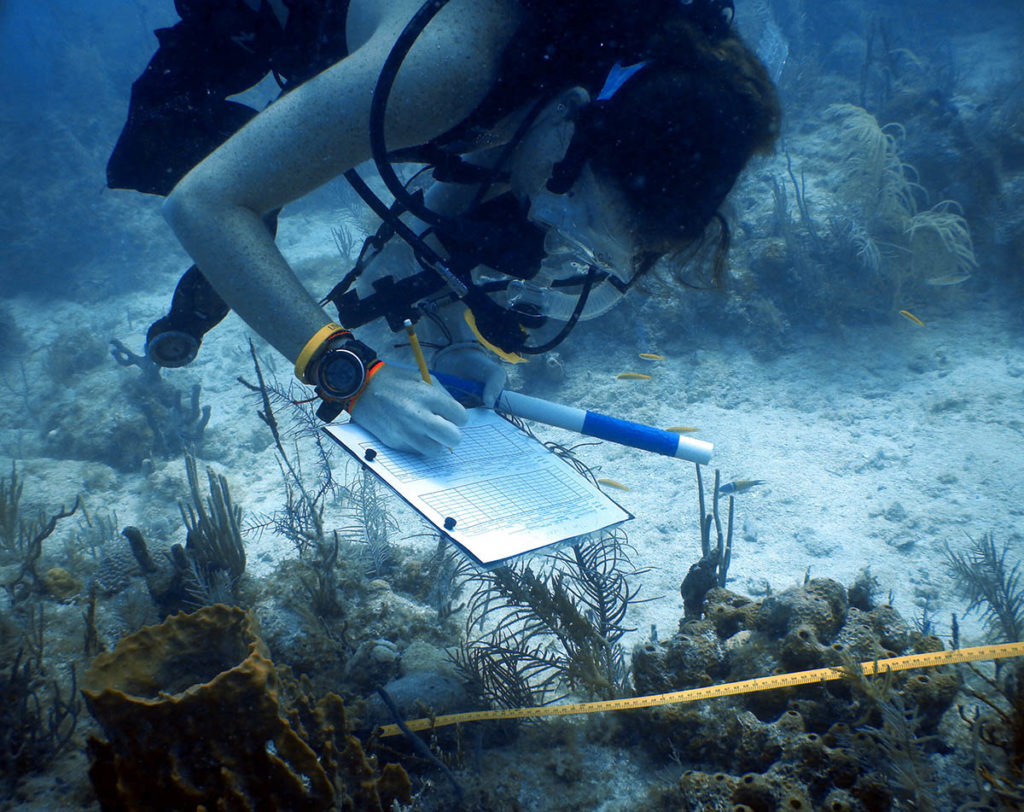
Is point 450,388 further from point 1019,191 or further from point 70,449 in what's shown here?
point 1019,191

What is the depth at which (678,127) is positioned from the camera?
1.72 meters

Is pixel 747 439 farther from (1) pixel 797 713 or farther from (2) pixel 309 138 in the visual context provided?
(2) pixel 309 138

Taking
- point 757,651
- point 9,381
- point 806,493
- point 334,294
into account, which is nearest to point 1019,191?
point 806,493

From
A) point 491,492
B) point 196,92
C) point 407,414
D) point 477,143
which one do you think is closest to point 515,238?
point 477,143

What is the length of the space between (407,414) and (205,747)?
48.8 inches

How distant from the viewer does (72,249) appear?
14000mm

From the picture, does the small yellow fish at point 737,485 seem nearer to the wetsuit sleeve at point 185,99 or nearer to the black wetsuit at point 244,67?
the black wetsuit at point 244,67

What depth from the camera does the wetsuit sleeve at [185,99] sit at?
264cm

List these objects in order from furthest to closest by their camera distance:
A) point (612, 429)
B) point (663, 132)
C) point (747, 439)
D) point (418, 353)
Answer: point (747, 439)
point (612, 429)
point (418, 353)
point (663, 132)

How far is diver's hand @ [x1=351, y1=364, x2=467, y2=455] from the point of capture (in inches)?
82.2

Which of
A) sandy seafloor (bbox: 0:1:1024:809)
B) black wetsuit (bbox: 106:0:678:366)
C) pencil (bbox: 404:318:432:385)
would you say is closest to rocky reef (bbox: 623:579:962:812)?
sandy seafloor (bbox: 0:1:1024:809)

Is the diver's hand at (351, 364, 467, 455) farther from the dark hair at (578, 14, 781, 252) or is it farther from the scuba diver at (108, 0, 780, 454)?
the dark hair at (578, 14, 781, 252)

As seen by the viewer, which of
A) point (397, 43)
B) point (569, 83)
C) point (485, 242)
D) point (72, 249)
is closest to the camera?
point (397, 43)

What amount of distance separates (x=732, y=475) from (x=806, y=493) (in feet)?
2.34
